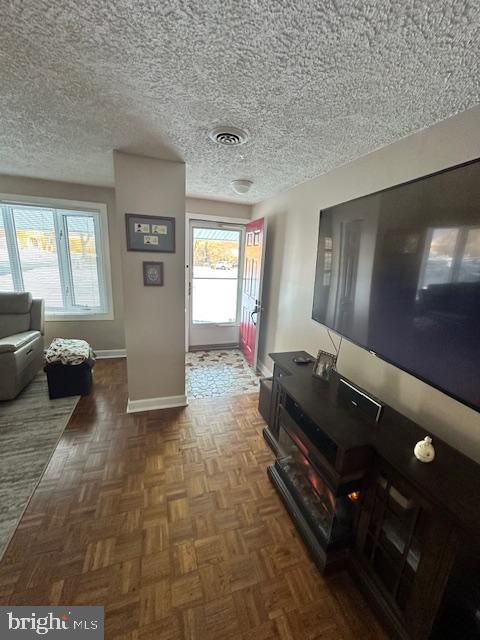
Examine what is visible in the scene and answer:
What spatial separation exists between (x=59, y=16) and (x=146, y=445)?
2.29m

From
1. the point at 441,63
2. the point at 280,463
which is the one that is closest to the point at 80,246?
the point at 280,463

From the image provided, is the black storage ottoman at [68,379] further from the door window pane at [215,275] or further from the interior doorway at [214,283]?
the door window pane at [215,275]

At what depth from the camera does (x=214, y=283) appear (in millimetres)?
3988

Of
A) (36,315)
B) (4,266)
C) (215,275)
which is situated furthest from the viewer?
(215,275)

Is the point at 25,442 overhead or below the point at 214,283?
below

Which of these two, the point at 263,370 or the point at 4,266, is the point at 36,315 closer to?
the point at 4,266

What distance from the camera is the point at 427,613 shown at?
0.88 metres

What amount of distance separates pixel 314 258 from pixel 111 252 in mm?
2657

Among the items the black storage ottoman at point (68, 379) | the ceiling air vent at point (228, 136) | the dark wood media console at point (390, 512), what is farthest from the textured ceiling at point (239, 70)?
the black storage ottoman at point (68, 379)

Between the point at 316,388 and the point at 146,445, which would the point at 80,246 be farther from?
the point at 316,388

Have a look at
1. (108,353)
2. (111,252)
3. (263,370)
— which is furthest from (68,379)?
(263,370)

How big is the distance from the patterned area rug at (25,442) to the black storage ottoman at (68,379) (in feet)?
0.24

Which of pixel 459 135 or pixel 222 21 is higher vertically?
pixel 222 21

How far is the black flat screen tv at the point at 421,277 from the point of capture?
96cm
